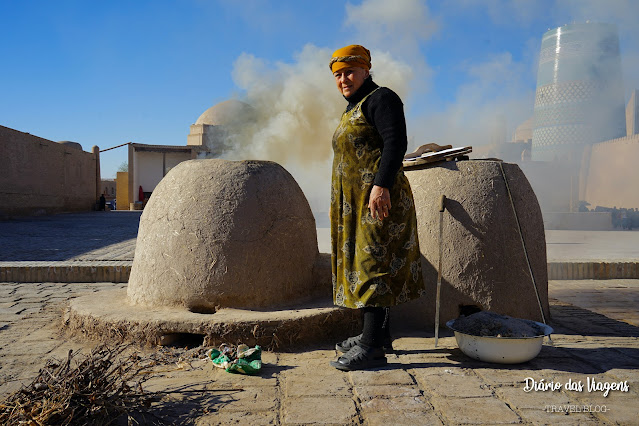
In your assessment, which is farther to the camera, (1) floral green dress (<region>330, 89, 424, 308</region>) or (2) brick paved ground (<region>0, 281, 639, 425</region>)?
(1) floral green dress (<region>330, 89, 424, 308</region>)

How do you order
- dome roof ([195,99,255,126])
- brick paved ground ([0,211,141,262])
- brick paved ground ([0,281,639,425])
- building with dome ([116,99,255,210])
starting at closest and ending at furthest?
1. brick paved ground ([0,281,639,425])
2. brick paved ground ([0,211,141,262])
3. building with dome ([116,99,255,210])
4. dome roof ([195,99,255,126])

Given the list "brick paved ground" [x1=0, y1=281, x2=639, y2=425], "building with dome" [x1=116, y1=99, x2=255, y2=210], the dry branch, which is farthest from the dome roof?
the dry branch

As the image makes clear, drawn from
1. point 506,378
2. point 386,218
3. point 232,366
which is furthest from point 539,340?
point 232,366

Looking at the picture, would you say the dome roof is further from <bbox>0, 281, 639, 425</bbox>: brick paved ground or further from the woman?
the woman

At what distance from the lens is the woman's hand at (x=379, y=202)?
9.35 ft

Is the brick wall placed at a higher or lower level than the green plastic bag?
higher

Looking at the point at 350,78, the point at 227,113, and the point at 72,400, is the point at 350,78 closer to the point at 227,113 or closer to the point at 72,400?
the point at 72,400

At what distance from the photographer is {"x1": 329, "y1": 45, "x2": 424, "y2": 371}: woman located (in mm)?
2881

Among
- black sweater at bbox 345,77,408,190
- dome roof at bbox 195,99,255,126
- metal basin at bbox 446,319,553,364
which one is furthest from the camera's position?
dome roof at bbox 195,99,255,126

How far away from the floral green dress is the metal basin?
0.45 m

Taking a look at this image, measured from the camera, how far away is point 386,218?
117 inches

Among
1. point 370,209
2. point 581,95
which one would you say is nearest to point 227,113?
point 581,95

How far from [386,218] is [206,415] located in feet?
4.47

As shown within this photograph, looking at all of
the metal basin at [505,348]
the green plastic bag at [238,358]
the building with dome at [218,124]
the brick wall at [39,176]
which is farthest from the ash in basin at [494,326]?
the building with dome at [218,124]
